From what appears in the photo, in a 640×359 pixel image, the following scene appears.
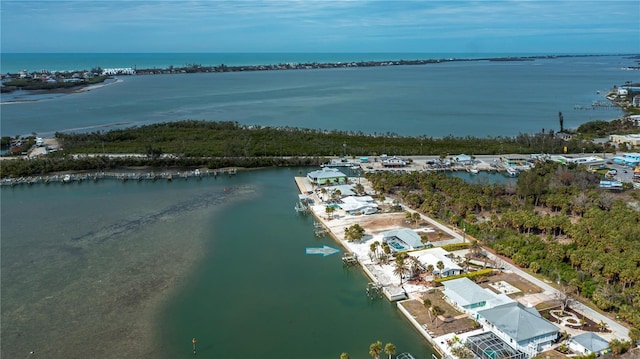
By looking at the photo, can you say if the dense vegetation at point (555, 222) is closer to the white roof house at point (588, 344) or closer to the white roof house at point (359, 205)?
the white roof house at point (588, 344)

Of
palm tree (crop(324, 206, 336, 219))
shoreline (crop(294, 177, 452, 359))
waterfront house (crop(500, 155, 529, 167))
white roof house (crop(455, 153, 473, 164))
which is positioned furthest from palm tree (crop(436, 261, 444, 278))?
waterfront house (crop(500, 155, 529, 167))

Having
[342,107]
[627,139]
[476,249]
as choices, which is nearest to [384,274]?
[476,249]

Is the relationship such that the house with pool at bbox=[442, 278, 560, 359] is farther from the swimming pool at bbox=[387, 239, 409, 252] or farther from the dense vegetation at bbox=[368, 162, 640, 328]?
the swimming pool at bbox=[387, 239, 409, 252]

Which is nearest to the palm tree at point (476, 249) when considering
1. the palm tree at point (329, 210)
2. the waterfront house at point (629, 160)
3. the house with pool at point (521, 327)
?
the house with pool at point (521, 327)

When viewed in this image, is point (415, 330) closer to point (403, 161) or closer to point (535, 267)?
point (535, 267)

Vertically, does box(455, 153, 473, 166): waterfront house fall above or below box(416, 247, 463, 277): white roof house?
above
